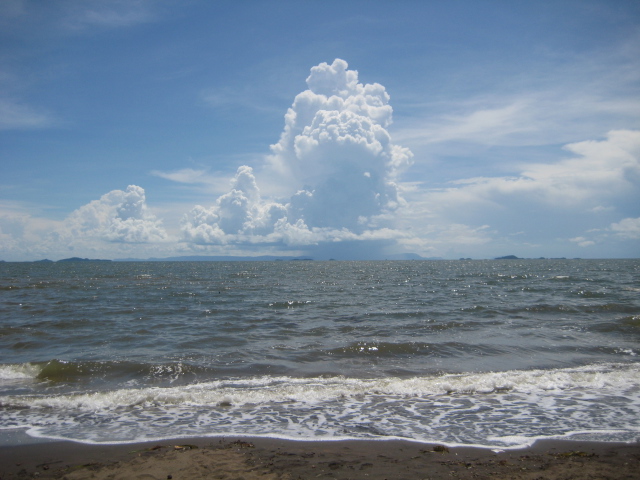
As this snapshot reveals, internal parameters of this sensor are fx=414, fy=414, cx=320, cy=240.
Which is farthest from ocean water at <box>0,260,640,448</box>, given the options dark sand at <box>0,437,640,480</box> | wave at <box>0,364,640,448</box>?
dark sand at <box>0,437,640,480</box>

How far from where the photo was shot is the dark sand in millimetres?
5895

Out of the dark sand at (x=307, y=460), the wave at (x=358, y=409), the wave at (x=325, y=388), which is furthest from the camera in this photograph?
the wave at (x=325, y=388)

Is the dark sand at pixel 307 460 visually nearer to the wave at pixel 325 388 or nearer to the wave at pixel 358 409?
the wave at pixel 358 409

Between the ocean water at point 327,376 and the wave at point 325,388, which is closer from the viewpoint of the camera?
the ocean water at point 327,376

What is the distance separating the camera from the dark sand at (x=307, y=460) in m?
5.89

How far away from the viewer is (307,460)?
639 cm

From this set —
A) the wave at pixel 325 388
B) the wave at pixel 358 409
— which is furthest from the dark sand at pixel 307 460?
the wave at pixel 325 388

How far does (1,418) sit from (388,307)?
843 inches

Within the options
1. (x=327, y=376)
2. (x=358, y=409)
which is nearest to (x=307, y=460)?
(x=358, y=409)

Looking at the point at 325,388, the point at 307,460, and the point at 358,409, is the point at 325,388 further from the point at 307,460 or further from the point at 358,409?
the point at 307,460

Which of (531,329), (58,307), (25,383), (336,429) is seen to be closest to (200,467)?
(336,429)

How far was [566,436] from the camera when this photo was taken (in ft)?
24.4

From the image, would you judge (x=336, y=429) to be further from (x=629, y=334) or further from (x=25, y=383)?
(x=629, y=334)

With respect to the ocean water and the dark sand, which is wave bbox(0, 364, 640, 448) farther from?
the dark sand
